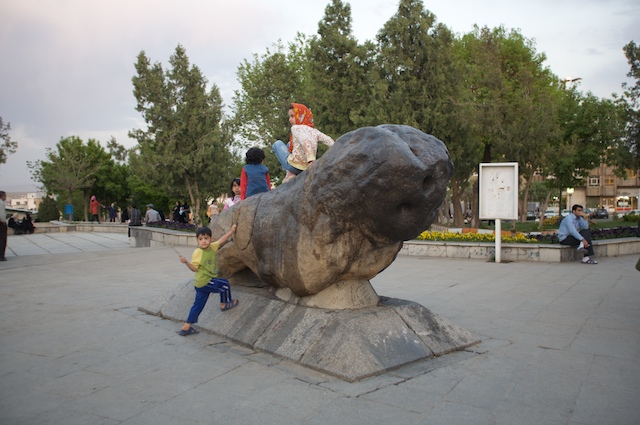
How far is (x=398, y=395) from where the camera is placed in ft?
12.6

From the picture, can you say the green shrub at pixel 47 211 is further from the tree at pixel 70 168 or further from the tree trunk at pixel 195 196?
the tree trunk at pixel 195 196

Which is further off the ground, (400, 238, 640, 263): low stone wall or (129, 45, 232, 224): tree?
(129, 45, 232, 224): tree

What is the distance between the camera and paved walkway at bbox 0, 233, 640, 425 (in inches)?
139

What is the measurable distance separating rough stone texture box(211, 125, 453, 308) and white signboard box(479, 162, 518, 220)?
7.88 m

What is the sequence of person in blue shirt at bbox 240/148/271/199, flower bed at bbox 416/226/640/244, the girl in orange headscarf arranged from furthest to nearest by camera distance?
flower bed at bbox 416/226/640/244, person in blue shirt at bbox 240/148/271/199, the girl in orange headscarf

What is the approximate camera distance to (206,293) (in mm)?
5688

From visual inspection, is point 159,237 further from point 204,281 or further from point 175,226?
point 204,281

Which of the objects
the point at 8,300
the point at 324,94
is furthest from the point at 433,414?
the point at 324,94

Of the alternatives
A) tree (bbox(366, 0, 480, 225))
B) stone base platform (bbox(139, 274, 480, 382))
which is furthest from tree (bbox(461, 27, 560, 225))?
stone base platform (bbox(139, 274, 480, 382))

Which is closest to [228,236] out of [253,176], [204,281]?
[204,281]

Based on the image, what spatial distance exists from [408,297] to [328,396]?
13.8ft

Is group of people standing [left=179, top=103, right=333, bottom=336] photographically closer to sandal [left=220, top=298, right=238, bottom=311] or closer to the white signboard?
sandal [left=220, top=298, right=238, bottom=311]

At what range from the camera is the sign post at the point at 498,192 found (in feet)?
39.7

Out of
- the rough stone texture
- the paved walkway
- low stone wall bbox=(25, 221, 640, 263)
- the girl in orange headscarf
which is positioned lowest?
the paved walkway
